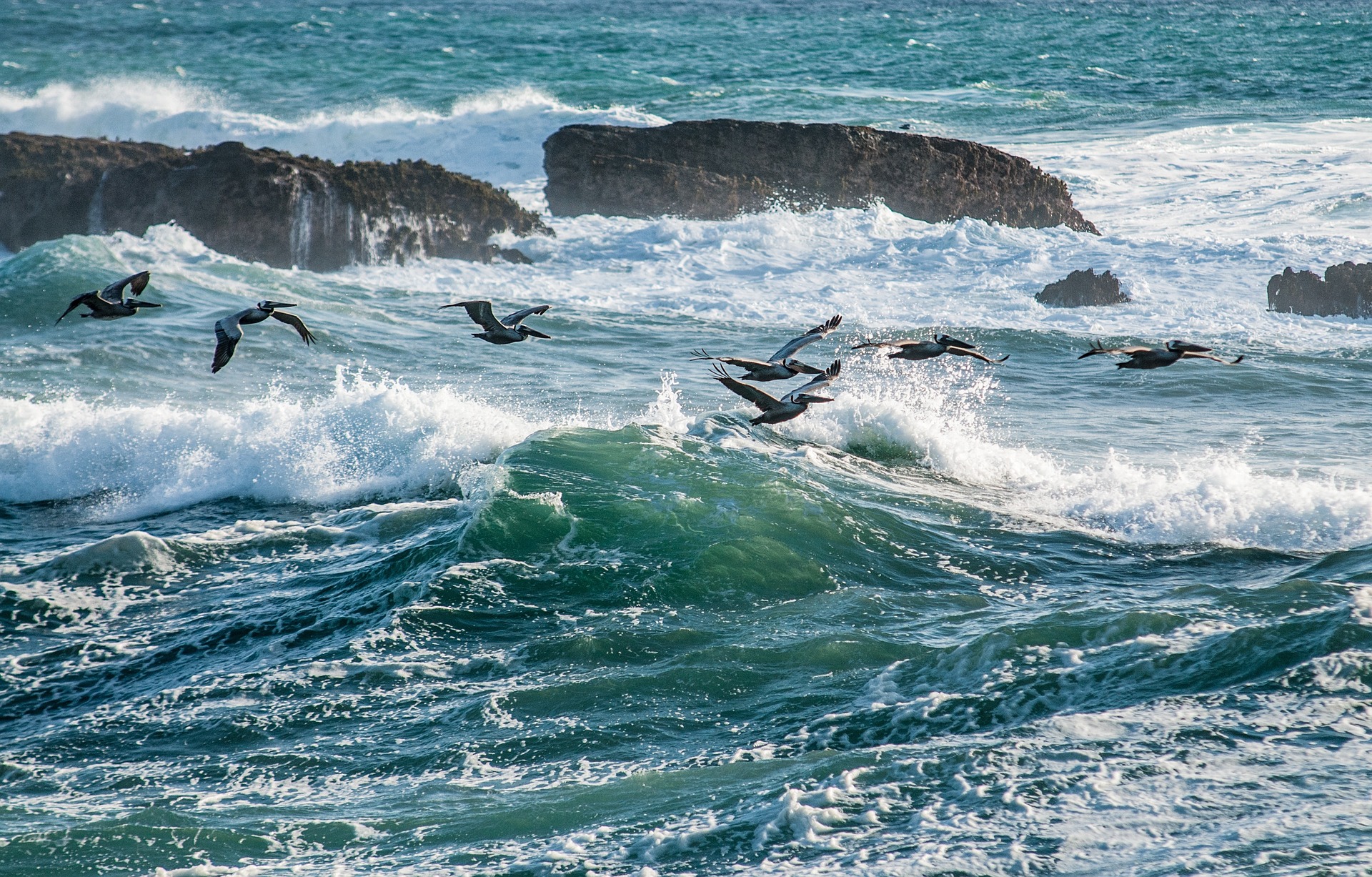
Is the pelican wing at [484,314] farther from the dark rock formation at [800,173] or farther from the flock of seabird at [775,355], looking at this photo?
the dark rock formation at [800,173]

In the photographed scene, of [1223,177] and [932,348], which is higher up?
[1223,177]

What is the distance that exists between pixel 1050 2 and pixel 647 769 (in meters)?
45.4

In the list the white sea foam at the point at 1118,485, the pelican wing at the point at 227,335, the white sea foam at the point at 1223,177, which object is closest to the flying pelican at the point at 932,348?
the pelican wing at the point at 227,335

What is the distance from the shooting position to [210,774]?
5.57 m

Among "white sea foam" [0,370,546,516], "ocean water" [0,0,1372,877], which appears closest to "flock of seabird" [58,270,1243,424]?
"ocean water" [0,0,1372,877]

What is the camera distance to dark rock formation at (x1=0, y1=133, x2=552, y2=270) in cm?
1922

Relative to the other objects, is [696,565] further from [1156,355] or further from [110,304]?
[110,304]

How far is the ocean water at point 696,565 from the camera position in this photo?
4.92 meters

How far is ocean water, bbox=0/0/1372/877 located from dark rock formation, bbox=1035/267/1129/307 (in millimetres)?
423

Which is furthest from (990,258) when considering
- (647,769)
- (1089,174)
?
(647,769)

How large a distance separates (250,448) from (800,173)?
44.3ft

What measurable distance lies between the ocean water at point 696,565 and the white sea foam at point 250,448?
43mm

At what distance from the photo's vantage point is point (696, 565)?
25.1 feet

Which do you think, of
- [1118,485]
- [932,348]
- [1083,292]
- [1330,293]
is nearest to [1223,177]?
[1330,293]
